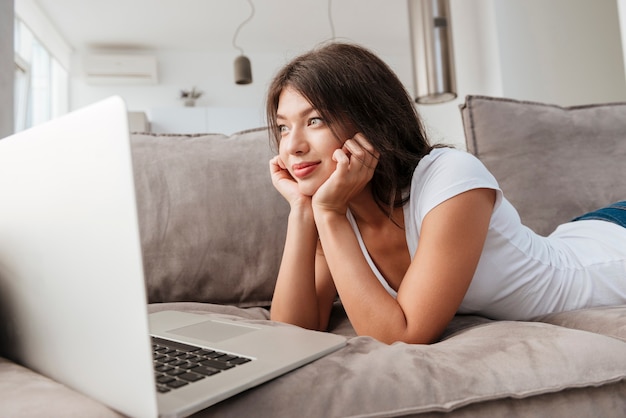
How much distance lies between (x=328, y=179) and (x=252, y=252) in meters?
0.39

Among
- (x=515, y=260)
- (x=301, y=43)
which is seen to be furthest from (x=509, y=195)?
(x=301, y=43)

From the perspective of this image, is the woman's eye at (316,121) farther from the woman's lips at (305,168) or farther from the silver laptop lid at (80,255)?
the silver laptop lid at (80,255)

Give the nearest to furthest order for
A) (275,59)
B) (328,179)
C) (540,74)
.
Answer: (328,179)
(540,74)
(275,59)

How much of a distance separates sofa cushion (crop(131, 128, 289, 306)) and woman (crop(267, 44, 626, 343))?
0.15 m

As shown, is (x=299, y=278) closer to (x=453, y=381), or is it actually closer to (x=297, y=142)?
(x=297, y=142)

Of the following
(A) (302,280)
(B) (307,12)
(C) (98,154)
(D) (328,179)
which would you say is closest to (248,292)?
(A) (302,280)

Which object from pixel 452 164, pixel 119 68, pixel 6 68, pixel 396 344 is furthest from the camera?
pixel 119 68

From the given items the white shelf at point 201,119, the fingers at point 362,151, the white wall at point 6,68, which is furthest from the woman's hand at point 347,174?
the white shelf at point 201,119

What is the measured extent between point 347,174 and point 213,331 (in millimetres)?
373

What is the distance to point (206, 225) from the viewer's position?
126cm

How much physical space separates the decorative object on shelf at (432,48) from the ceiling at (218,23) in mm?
1635

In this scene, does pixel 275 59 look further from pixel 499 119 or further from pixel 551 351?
pixel 551 351

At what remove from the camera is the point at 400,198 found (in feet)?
3.50

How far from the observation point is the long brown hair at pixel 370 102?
40.2 inches
